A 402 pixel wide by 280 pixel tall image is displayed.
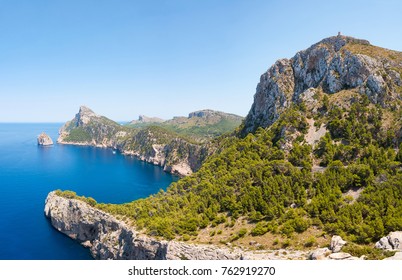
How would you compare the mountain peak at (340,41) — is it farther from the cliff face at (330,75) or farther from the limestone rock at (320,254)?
the limestone rock at (320,254)

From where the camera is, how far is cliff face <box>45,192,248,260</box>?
1827 inches

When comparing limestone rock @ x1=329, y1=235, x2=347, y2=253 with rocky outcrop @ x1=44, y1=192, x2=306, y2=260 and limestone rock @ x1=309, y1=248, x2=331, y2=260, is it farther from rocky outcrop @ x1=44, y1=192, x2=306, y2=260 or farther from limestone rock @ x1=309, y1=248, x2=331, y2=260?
rocky outcrop @ x1=44, y1=192, x2=306, y2=260

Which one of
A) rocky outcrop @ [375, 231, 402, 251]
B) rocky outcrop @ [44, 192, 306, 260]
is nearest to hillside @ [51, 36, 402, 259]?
rocky outcrop @ [375, 231, 402, 251]

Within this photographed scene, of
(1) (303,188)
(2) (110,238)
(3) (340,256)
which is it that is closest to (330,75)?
(1) (303,188)

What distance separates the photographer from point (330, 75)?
91.7 m

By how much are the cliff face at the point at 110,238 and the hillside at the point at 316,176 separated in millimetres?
3118

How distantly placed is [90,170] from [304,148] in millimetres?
157996

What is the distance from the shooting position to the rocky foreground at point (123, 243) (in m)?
37.9

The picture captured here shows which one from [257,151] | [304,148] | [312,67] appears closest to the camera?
[304,148]

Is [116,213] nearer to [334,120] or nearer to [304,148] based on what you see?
[304,148]

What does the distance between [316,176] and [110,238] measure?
54391mm

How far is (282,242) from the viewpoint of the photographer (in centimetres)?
4288
